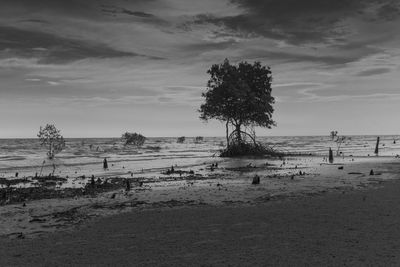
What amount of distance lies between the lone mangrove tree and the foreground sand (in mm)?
36766

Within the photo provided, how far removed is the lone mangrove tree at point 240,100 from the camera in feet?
164

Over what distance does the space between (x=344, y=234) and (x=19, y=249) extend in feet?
24.6

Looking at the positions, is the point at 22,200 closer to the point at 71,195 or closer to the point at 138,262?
the point at 71,195

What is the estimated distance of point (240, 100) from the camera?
50.5 m

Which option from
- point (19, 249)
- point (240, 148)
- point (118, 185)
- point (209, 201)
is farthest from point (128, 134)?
point (19, 249)

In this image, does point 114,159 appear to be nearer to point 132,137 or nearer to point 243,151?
point 243,151

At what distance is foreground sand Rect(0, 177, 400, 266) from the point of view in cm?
838

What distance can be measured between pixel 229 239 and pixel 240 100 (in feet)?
136

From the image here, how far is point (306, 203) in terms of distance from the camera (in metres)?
14.7

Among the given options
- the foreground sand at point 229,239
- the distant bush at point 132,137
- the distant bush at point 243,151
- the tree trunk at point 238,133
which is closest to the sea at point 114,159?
the distant bush at point 243,151

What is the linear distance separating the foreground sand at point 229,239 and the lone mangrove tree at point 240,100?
1447 inches

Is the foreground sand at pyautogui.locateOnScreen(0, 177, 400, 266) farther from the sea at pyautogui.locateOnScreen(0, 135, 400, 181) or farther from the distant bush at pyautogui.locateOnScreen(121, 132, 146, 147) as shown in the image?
the distant bush at pyautogui.locateOnScreen(121, 132, 146, 147)

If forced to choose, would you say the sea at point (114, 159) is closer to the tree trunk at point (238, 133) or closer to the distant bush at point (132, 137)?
the tree trunk at point (238, 133)

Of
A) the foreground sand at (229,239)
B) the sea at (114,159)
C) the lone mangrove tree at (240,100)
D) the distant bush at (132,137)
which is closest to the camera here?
the foreground sand at (229,239)
